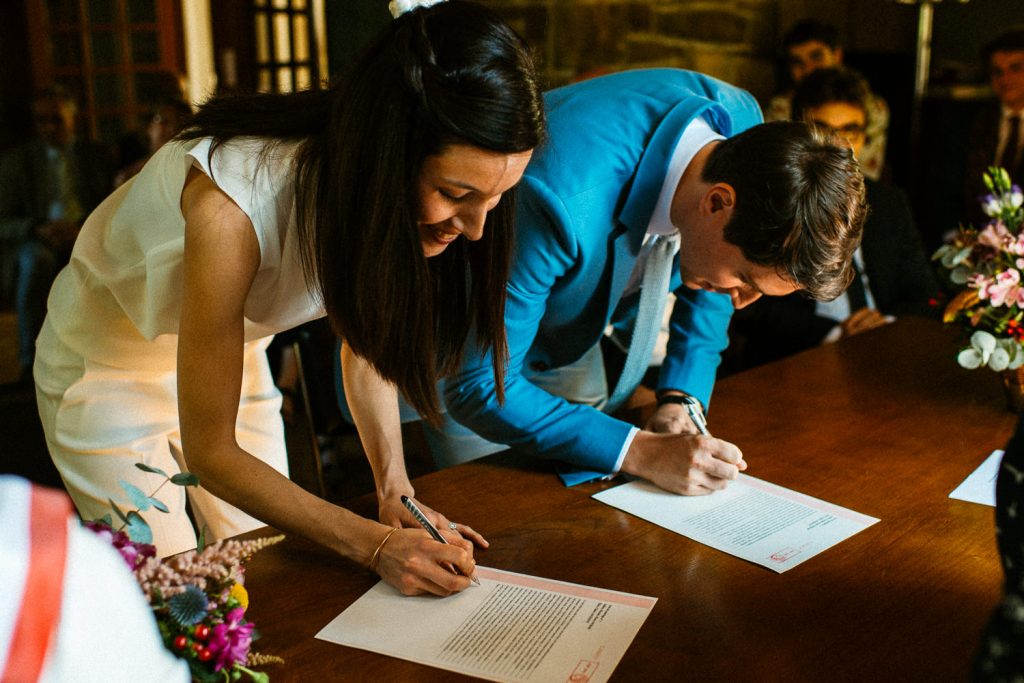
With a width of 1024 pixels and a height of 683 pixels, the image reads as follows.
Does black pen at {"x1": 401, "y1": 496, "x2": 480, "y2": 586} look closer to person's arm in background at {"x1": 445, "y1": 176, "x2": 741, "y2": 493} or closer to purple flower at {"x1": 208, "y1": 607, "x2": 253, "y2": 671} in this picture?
person's arm in background at {"x1": 445, "y1": 176, "x2": 741, "y2": 493}

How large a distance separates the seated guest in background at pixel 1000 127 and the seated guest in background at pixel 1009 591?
3.92 metres

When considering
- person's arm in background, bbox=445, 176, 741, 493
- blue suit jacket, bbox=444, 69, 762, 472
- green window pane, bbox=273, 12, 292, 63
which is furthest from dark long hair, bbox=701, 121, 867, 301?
green window pane, bbox=273, 12, 292, 63

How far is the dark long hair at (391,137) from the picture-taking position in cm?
113

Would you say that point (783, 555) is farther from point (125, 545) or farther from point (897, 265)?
point (897, 265)

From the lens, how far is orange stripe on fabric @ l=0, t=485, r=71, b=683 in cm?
47

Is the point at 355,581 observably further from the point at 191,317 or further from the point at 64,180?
the point at 64,180

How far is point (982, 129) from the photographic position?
179 inches

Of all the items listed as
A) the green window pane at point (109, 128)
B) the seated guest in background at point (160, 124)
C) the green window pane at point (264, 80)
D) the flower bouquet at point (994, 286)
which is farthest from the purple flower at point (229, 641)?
the green window pane at point (109, 128)

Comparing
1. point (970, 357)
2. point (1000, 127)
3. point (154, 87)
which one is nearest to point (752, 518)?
point (970, 357)

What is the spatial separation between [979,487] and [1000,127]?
3497 millimetres

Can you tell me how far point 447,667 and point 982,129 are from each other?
436cm

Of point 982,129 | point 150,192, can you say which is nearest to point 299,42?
point 982,129

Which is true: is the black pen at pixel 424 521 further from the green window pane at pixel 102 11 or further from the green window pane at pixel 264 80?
the green window pane at pixel 102 11

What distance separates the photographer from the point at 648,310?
Result: 1878 mm
